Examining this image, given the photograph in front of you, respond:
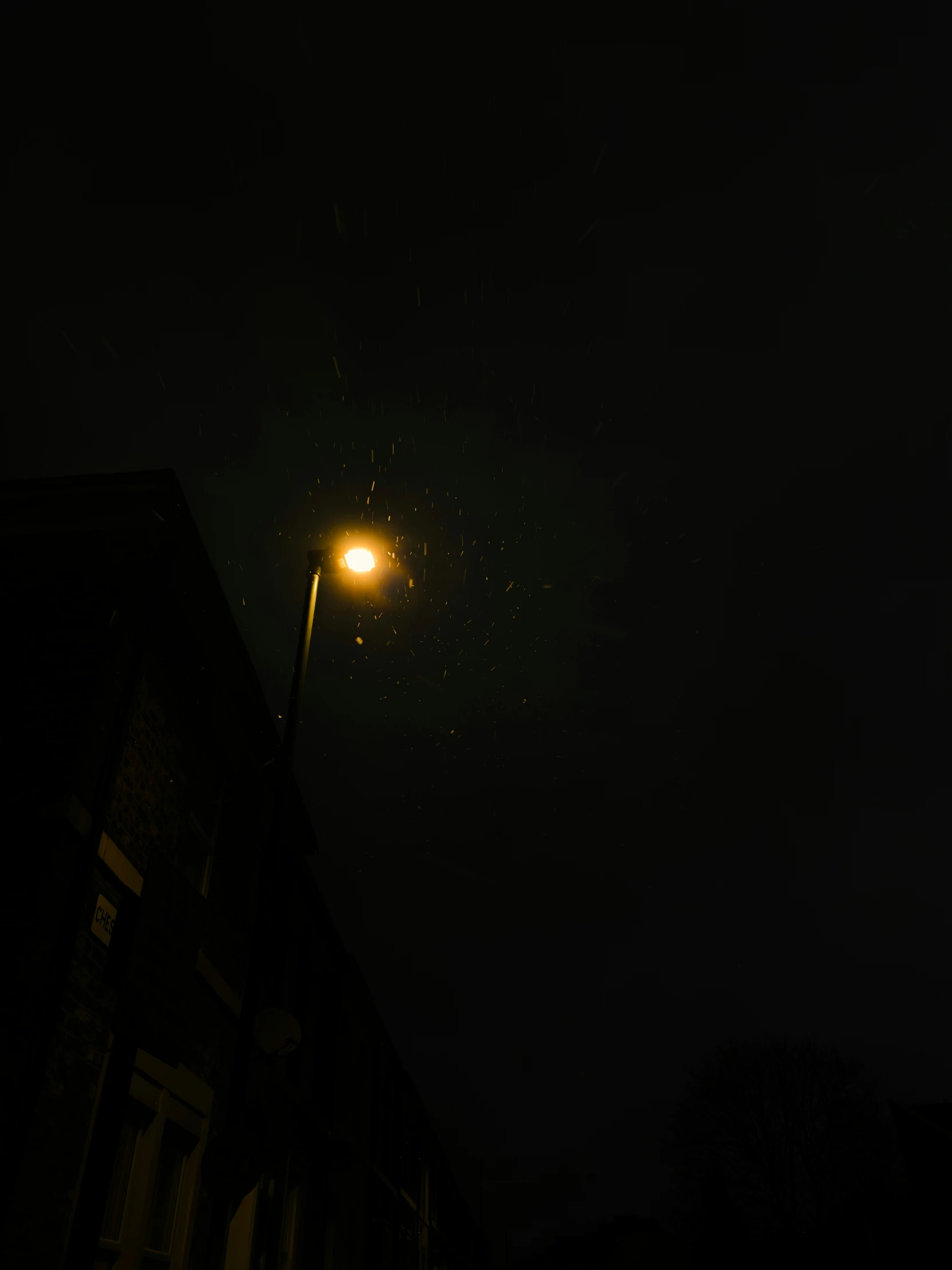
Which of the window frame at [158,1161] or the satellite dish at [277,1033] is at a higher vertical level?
the satellite dish at [277,1033]

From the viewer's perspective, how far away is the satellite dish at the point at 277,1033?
9016 mm

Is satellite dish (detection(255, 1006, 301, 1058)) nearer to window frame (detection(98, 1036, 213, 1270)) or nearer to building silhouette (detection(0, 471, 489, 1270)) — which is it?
building silhouette (detection(0, 471, 489, 1270))

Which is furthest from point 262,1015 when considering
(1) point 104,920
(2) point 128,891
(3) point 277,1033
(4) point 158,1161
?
(1) point 104,920

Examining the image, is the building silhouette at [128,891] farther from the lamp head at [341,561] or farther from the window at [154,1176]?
the lamp head at [341,561]

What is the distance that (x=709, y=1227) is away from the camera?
134 ft

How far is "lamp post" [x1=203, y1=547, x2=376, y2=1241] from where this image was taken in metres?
6.66

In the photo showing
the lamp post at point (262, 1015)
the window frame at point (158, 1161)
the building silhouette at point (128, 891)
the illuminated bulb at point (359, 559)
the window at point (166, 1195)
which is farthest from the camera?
the illuminated bulb at point (359, 559)

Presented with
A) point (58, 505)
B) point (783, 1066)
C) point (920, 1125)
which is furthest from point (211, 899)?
point (783, 1066)

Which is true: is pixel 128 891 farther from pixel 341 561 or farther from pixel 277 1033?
pixel 341 561

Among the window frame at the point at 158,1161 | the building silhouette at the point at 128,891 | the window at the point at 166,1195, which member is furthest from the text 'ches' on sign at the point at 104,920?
the window at the point at 166,1195

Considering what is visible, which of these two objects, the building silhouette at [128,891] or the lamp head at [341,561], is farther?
the lamp head at [341,561]

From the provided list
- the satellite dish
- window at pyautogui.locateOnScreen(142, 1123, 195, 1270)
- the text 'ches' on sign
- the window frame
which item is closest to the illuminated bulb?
the text 'ches' on sign

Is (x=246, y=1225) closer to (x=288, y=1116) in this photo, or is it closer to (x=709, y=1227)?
(x=288, y=1116)

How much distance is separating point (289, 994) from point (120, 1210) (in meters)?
7.54
